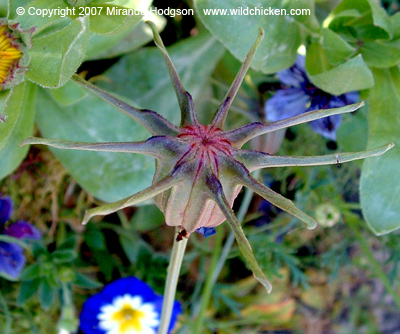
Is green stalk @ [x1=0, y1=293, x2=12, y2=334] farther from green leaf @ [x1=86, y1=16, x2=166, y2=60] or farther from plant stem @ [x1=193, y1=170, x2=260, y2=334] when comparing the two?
green leaf @ [x1=86, y1=16, x2=166, y2=60]

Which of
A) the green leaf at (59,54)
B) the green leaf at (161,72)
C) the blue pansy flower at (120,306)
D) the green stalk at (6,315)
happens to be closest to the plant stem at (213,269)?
the blue pansy flower at (120,306)

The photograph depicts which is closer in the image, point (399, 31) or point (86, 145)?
point (86, 145)

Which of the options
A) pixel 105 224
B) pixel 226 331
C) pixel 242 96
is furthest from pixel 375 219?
pixel 226 331

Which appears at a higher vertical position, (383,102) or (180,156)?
(383,102)

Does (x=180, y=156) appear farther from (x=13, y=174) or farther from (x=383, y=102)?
(x=13, y=174)

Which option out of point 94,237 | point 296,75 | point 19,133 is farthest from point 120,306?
point 296,75

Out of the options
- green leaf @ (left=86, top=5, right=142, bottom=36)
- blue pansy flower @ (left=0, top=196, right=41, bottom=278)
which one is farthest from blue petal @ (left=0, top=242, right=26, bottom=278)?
green leaf @ (left=86, top=5, right=142, bottom=36)

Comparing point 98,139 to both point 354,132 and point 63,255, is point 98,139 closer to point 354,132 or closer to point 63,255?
point 63,255

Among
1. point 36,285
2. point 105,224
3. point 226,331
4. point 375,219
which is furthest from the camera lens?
point 226,331
